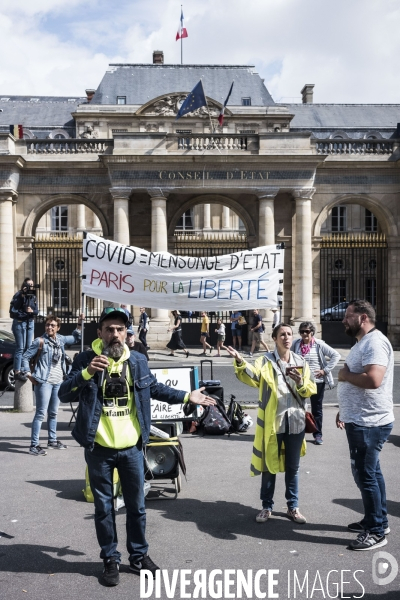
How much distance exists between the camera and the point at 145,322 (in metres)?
21.7

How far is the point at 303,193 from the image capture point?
26.3 m

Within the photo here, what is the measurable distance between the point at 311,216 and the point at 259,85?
1924cm

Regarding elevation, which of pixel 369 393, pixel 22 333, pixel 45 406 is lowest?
pixel 45 406

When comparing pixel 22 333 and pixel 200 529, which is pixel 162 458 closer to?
pixel 200 529

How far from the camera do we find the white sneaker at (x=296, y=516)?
6199 millimetres

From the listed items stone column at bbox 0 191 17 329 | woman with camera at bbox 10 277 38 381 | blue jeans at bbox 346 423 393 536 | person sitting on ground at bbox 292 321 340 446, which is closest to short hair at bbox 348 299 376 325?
blue jeans at bbox 346 423 393 536

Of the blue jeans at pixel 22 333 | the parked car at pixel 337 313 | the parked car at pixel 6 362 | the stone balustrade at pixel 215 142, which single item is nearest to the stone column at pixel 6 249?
the stone balustrade at pixel 215 142

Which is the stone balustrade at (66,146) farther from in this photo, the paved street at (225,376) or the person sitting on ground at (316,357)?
the person sitting on ground at (316,357)

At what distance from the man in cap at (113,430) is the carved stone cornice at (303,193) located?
22.0 meters

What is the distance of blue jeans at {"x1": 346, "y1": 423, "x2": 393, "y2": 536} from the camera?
5.59m

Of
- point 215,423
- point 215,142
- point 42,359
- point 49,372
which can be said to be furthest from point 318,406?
point 215,142

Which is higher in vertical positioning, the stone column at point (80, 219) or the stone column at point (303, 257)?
the stone column at point (80, 219)

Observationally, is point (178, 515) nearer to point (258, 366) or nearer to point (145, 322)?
point (258, 366)

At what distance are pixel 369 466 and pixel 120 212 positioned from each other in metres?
21.4
